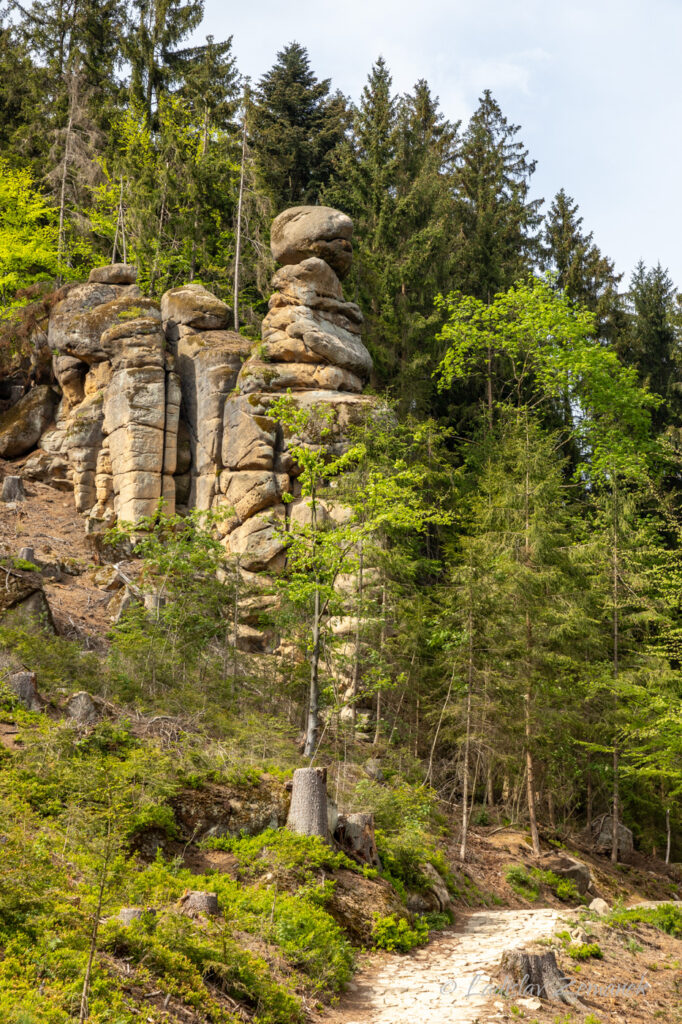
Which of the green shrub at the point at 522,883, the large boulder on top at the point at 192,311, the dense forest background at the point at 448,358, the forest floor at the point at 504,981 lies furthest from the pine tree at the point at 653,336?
the forest floor at the point at 504,981

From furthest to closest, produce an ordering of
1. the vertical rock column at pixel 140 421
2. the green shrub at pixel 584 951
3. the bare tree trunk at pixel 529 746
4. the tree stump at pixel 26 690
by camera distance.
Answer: the vertical rock column at pixel 140 421, the bare tree trunk at pixel 529 746, the tree stump at pixel 26 690, the green shrub at pixel 584 951

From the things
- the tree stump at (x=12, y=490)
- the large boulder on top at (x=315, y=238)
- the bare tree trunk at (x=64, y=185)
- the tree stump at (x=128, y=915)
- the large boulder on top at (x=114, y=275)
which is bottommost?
the tree stump at (x=128, y=915)

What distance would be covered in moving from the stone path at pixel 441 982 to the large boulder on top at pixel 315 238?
64.3ft

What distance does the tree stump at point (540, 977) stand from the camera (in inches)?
302

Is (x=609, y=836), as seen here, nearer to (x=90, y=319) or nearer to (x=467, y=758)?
(x=467, y=758)

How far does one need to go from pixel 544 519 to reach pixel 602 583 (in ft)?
9.09

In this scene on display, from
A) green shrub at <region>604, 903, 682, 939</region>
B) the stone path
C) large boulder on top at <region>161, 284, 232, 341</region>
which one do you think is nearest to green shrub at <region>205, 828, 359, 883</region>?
the stone path

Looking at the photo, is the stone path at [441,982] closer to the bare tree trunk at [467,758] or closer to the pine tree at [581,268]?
the bare tree trunk at [467,758]

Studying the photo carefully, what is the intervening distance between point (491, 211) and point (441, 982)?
2740 centimetres

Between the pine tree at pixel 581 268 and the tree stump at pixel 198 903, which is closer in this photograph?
the tree stump at pixel 198 903

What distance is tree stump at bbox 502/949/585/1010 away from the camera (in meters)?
7.68

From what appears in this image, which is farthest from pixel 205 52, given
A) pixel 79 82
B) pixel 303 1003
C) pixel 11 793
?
pixel 303 1003

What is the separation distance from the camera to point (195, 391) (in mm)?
24047

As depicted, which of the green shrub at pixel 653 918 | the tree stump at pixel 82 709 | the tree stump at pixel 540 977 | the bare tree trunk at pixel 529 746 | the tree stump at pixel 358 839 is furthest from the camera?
the bare tree trunk at pixel 529 746
